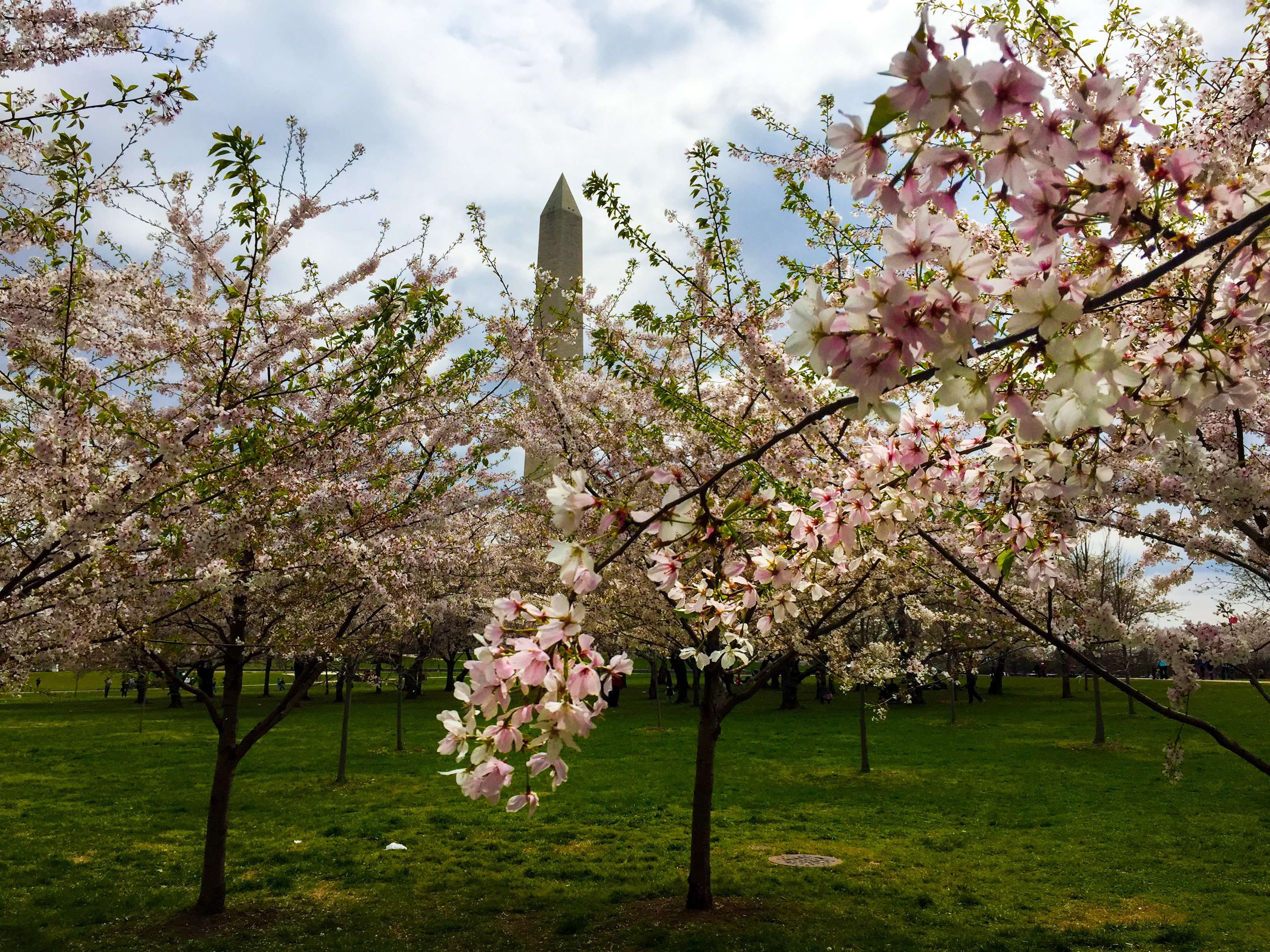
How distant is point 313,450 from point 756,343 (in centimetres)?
316

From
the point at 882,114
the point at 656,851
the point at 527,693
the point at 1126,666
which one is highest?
the point at 882,114

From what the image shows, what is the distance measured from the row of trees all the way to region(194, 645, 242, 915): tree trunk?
0.04m

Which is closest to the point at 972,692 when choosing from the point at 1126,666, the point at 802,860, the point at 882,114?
the point at 802,860

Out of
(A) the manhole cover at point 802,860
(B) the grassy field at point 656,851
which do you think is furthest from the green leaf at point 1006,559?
(A) the manhole cover at point 802,860

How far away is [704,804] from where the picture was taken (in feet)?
22.9

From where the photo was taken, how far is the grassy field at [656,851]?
6.36 meters

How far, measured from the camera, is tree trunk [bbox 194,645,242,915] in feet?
21.5

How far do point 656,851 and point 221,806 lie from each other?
4552 millimetres

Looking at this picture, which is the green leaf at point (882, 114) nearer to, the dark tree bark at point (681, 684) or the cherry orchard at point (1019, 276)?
the cherry orchard at point (1019, 276)

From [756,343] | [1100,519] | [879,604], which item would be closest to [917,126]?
[756,343]

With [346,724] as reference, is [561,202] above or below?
above

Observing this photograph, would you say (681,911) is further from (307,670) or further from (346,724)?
(346,724)

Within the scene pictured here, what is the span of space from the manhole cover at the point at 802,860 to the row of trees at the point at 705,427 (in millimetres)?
1853

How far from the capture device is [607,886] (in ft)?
24.7
